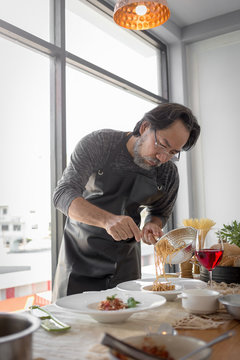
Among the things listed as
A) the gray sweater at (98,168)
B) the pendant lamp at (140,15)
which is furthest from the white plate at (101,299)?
the pendant lamp at (140,15)

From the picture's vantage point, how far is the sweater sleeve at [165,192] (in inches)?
85.1

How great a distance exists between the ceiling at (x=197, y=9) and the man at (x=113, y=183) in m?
2.39

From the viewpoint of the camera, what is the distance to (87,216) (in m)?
1.64

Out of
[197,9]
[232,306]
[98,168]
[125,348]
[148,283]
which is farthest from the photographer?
[197,9]

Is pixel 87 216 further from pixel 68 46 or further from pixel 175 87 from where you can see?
pixel 175 87

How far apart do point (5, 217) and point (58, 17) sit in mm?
1628

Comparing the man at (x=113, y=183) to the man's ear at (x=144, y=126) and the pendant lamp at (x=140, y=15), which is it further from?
the pendant lamp at (x=140, y=15)

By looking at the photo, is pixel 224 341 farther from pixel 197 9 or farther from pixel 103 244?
pixel 197 9

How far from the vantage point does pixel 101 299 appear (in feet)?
3.63

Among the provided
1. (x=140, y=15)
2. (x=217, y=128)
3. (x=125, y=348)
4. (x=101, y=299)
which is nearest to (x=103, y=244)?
(x=101, y=299)

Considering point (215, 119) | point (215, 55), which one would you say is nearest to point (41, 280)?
point (215, 119)

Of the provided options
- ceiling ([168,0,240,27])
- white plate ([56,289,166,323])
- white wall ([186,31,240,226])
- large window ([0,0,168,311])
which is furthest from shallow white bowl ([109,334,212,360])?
ceiling ([168,0,240,27])

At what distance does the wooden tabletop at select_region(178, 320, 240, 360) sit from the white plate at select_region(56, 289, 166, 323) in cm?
13

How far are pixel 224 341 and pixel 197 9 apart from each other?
385 cm
